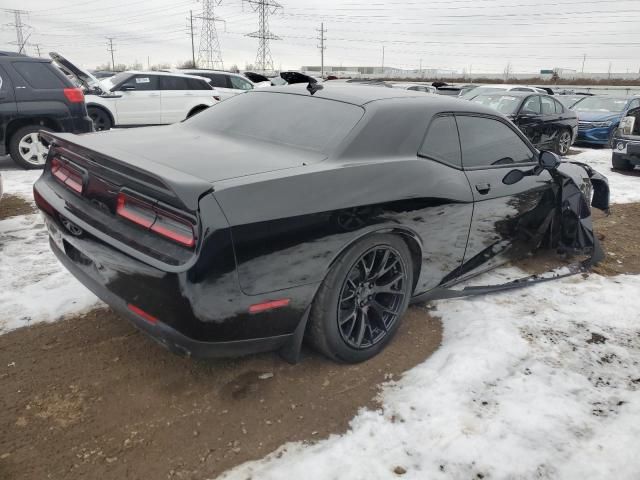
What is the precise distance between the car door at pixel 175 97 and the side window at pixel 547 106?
8341 millimetres

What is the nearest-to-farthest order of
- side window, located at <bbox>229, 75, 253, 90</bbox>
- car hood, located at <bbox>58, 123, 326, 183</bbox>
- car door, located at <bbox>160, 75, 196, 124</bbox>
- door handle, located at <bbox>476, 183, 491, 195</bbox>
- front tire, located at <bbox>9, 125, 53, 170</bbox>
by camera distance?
car hood, located at <bbox>58, 123, 326, 183</bbox> → door handle, located at <bbox>476, 183, 491, 195</bbox> → front tire, located at <bbox>9, 125, 53, 170</bbox> → car door, located at <bbox>160, 75, 196, 124</bbox> → side window, located at <bbox>229, 75, 253, 90</bbox>

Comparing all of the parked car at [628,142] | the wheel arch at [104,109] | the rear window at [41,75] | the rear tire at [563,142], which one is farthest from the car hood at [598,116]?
the rear window at [41,75]

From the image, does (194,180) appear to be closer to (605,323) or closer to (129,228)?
(129,228)

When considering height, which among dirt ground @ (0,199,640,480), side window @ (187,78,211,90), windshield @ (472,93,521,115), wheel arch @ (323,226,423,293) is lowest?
dirt ground @ (0,199,640,480)

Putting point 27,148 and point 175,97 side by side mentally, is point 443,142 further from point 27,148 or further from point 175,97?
point 175,97

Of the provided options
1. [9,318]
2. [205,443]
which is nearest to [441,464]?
[205,443]

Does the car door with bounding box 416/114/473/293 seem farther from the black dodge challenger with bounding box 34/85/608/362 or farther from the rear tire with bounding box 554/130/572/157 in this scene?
the rear tire with bounding box 554/130/572/157

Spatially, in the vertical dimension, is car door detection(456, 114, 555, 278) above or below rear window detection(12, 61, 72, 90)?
below

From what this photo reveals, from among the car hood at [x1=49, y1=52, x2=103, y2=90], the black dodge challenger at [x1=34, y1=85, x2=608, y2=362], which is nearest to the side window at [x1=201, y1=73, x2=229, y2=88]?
the car hood at [x1=49, y1=52, x2=103, y2=90]

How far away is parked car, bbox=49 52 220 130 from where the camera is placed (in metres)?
10.8

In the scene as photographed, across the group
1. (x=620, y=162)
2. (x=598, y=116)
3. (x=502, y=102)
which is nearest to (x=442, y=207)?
(x=620, y=162)

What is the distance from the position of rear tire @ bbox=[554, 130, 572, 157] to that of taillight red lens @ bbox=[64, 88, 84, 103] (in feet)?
33.3

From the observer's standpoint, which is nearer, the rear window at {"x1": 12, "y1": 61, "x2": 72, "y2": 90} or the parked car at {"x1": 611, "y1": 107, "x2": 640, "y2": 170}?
the rear window at {"x1": 12, "y1": 61, "x2": 72, "y2": 90}

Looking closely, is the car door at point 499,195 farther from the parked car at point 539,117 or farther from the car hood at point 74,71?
the car hood at point 74,71
